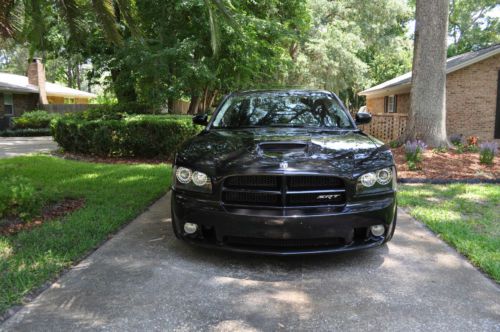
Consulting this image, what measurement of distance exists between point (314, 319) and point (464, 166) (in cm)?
738

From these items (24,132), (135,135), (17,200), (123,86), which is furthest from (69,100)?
(17,200)

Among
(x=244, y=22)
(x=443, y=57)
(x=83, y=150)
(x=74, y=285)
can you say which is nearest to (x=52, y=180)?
(x=83, y=150)

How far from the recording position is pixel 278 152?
3.53m

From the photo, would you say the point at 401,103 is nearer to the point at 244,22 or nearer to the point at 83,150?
the point at 244,22

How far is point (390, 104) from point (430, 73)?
1358 centimetres

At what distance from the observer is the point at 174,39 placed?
11.7 metres

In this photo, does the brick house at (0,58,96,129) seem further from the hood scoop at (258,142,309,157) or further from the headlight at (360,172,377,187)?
the headlight at (360,172,377,187)

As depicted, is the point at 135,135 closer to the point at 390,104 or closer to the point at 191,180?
the point at 191,180

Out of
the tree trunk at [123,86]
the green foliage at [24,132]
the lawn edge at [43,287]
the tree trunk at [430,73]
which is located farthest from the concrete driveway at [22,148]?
the tree trunk at [430,73]

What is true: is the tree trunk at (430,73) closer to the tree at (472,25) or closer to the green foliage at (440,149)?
the green foliage at (440,149)

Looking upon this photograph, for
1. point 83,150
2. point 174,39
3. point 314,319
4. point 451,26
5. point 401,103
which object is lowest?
point 314,319

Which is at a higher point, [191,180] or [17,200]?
[191,180]

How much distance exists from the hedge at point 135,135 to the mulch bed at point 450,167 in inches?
209

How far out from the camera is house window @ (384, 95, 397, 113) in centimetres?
2227
